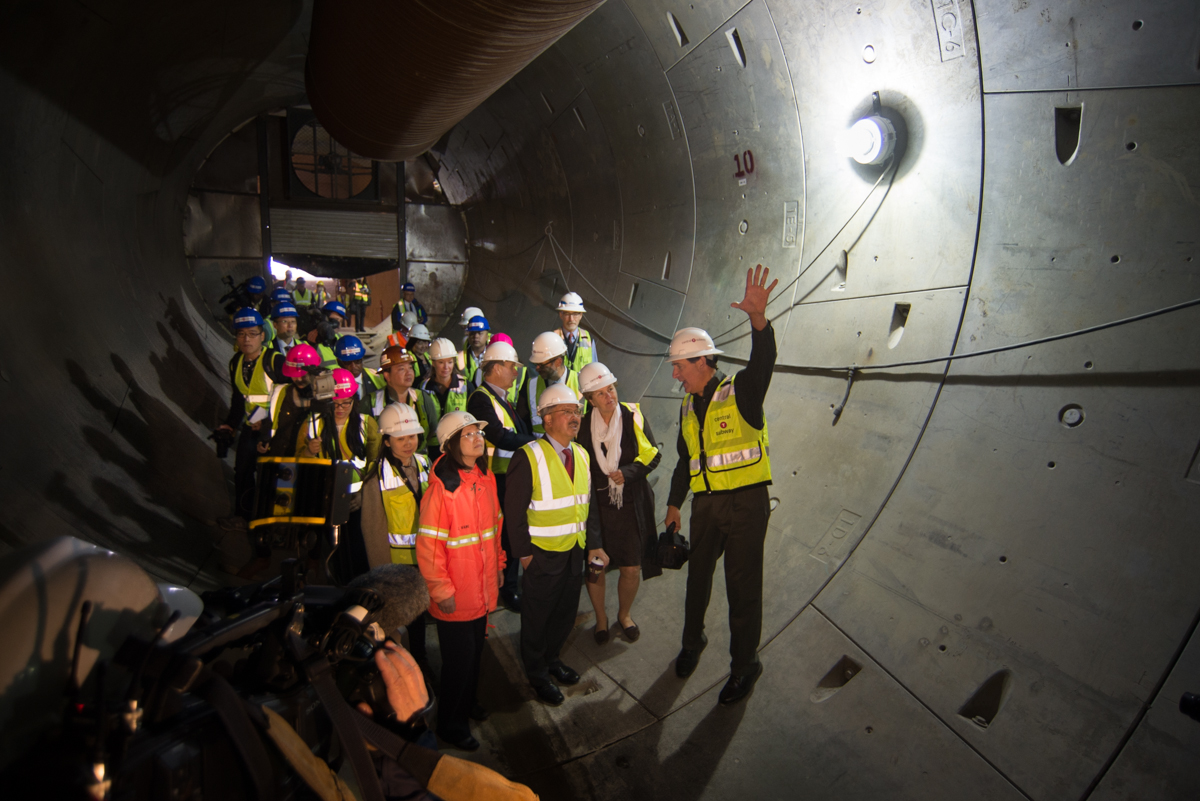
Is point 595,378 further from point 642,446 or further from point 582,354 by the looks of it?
point 582,354

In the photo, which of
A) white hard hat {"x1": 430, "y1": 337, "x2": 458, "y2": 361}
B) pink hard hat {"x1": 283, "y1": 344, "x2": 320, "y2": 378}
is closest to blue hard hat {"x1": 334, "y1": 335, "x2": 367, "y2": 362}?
white hard hat {"x1": 430, "y1": 337, "x2": 458, "y2": 361}

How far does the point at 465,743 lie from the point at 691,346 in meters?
2.28

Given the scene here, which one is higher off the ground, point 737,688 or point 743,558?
point 743,558

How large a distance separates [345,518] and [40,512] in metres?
1.64

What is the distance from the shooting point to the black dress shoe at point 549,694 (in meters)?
3.61

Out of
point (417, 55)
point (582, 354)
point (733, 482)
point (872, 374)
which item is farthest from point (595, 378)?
point (582, 354)

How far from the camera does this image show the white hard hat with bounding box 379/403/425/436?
3697 mm

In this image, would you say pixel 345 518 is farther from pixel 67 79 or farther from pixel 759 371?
pixel 67 79

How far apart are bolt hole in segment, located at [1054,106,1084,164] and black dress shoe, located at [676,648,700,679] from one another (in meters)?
2.87

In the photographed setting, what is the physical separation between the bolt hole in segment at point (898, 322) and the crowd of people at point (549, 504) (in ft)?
2.33

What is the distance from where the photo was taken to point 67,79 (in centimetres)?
450

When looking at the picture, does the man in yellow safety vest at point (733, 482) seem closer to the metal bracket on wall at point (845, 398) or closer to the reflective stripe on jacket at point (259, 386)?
the metal bracket on wall at point (845, 398)

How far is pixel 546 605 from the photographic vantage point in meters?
3.59

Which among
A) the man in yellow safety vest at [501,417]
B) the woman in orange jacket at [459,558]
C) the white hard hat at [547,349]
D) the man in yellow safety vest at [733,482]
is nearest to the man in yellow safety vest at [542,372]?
the white hard hat at [547,349]
